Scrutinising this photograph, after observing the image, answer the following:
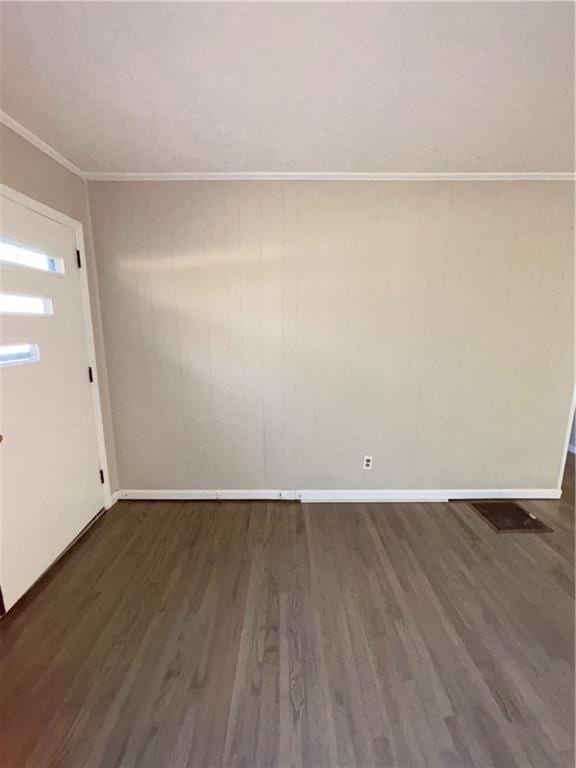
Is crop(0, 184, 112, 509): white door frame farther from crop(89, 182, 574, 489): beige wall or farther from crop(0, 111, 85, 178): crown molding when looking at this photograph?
crop(0, 111, 85, 178): crown molding

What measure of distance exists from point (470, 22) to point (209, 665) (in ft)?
9.01

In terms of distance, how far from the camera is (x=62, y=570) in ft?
6.71

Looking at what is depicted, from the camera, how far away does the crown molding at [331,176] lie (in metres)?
2.36

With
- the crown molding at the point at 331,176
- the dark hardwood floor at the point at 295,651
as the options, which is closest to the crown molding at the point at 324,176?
the crown molding at the point at 331,176

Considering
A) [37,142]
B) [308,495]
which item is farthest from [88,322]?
[308,495]

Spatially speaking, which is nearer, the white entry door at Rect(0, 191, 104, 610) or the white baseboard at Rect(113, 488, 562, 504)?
the white entry door at Rect(0, 191, 104, 610)

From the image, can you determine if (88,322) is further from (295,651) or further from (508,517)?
(508,517)

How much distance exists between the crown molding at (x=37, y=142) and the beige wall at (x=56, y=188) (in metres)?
0.02

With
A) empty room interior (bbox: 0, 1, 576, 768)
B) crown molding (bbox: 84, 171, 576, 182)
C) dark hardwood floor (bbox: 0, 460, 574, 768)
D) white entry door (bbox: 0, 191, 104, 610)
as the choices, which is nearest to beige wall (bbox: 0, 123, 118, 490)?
empty room interior (bbox: 0, 1, 576, 768)

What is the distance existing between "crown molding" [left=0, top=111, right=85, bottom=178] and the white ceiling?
4 cm

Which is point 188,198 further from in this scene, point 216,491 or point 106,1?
point 216,491

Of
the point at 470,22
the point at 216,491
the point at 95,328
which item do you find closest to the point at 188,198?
the point at 95,328

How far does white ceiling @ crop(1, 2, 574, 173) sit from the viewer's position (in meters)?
1.13

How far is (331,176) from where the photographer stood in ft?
7.78
